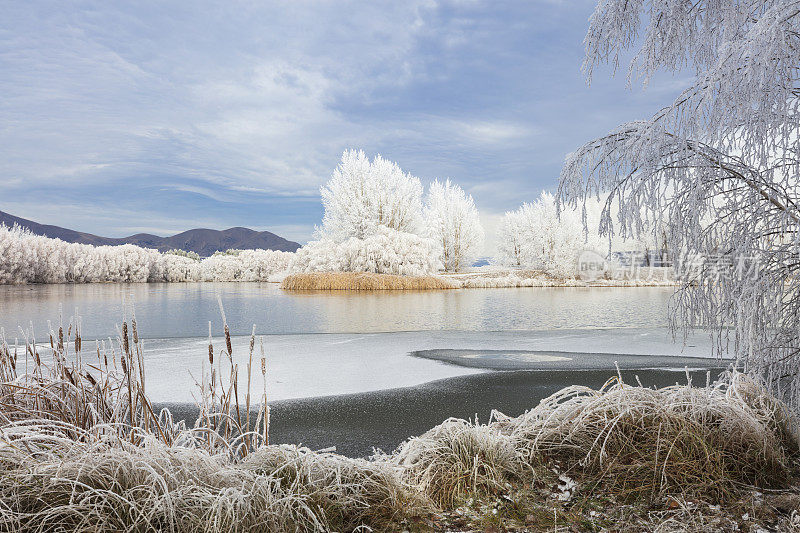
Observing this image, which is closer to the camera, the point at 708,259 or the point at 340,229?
the point at 708,259

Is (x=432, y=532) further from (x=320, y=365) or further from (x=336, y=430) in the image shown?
(x=320, y=365)

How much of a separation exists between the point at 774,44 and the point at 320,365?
3877 millimetres

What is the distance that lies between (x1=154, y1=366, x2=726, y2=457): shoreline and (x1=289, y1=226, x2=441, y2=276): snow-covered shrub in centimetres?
1405

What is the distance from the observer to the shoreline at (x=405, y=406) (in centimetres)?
249

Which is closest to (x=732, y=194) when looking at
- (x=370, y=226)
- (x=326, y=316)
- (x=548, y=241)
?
(x=326, y=316)

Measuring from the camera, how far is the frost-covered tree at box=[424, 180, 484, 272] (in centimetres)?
2638

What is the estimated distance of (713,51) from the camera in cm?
330

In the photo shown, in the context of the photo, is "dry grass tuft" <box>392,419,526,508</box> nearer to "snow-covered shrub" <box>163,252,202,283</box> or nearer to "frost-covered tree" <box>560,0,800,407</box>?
"frost-covered tree" <box>560,0,800,407</box>

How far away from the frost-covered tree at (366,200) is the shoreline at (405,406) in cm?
1708

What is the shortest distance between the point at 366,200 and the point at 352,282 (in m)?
6.42

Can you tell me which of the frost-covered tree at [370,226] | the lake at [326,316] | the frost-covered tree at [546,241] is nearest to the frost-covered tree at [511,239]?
the frost-covered tree at [546,241]

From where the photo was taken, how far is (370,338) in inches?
231

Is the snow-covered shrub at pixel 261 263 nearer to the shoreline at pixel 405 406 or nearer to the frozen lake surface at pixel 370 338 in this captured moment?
the frozen lake surface at pixel 370 338

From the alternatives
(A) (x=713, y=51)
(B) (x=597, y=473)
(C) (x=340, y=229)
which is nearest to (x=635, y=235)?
(B) (x=597, y=473)
